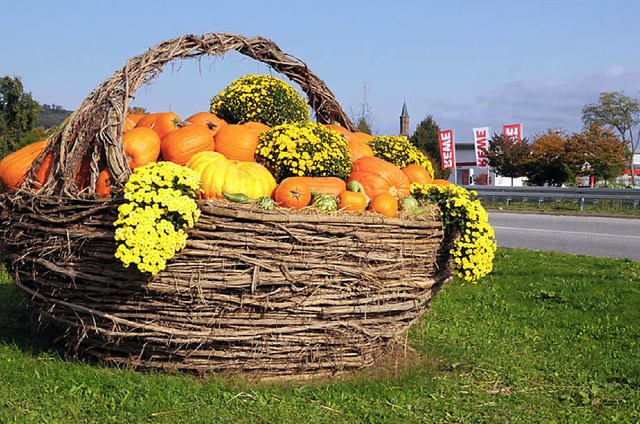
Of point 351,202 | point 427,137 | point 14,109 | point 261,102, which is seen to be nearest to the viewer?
point 351,202

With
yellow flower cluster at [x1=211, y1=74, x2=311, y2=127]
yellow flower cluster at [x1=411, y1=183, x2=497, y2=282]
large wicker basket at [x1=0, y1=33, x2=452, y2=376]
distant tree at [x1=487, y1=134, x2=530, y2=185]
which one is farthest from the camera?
distant tree at [x1=487, y1=134, x2=530, y2=185]

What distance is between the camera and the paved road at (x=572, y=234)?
12211 millimetres

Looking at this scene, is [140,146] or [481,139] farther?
[481,139]

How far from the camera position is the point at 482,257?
4.32 metres

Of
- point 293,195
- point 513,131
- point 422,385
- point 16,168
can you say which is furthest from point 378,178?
point 513,131

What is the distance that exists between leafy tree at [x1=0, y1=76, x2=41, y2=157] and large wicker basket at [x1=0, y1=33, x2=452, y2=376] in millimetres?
26639

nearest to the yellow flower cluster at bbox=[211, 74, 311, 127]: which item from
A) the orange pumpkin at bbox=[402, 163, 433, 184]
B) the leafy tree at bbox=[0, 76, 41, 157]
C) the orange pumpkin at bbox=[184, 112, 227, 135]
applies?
the orange pumpkin at bbox=[184, 112, 227, 135]

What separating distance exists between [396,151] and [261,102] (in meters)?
1.13

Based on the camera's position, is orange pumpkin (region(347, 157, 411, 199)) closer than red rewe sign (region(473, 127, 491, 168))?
Yes

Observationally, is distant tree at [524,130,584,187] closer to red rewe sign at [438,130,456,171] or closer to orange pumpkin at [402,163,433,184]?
red rewe sign at [438,130,456,171]

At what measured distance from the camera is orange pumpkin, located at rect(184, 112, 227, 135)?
4824 millimetres

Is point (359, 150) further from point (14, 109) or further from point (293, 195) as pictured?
point (14, 109)

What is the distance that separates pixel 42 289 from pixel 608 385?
356cm

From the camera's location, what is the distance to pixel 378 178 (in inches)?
178
